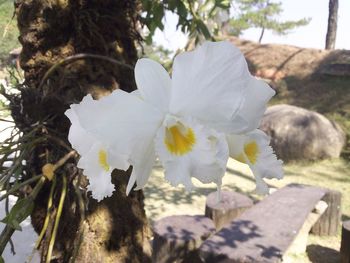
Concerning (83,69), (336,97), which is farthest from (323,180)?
(83,69)

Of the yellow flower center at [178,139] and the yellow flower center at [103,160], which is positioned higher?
the yellow flower center at [178,139]

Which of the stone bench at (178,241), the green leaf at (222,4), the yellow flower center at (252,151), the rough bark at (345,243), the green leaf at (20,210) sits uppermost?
the green leaf at (222,4)

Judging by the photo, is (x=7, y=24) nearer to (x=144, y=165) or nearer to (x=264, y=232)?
(x=144, y=165)

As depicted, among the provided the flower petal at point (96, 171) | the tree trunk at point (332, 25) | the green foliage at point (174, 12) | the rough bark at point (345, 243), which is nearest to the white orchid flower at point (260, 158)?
the flower petal at point (96, 171)

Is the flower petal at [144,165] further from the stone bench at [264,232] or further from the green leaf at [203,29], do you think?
the stone bench at [264,232]

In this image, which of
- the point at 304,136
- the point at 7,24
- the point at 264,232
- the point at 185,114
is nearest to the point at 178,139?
the point at 185,114

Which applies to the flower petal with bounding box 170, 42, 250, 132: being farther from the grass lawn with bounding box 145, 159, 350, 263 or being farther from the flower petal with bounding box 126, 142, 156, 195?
the grass lawn with bounding box 145, 159, 350, 263
